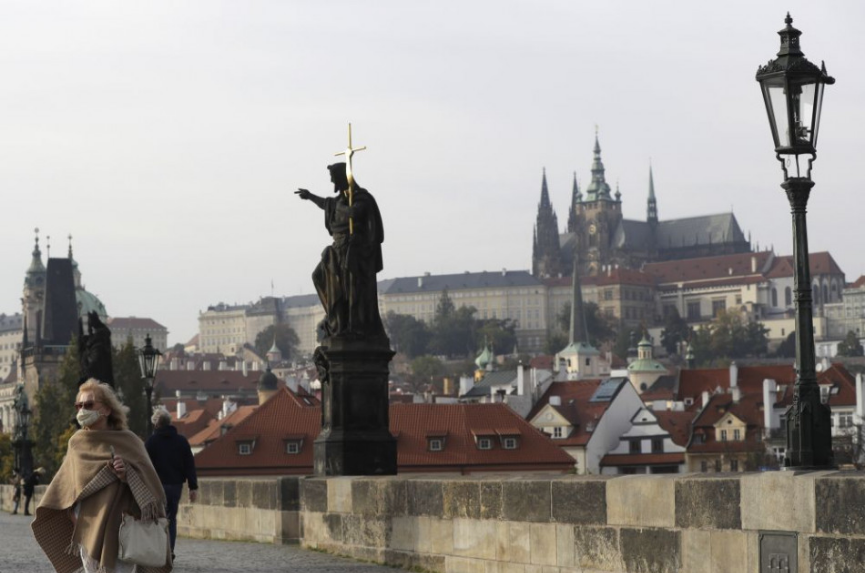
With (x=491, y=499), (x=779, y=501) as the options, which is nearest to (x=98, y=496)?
(x=779, y=501)

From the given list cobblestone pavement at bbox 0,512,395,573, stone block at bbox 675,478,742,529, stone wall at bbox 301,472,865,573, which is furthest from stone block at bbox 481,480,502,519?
stone block at bbox 675,478,742,529

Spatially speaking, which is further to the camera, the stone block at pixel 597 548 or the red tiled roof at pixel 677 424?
the red tiled roof at pixel 677 424

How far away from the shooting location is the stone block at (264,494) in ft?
55.8

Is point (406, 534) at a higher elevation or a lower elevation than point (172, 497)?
lower

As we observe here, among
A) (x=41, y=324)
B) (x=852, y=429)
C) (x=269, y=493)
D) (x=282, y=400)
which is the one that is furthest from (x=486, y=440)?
(x=41, y=324)

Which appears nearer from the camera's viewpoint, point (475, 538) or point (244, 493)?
point (475, 538)

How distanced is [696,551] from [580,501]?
1484mm

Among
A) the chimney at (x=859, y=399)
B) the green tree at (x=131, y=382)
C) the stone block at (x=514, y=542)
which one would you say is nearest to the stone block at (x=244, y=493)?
the stone block at (x=514, y=542)

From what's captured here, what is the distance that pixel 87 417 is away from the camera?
7531mm

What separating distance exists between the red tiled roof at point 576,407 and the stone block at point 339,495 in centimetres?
8874

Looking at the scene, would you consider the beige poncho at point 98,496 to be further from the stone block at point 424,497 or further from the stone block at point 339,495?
the stone block at point 339,495

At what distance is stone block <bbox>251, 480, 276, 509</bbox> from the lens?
17.0m

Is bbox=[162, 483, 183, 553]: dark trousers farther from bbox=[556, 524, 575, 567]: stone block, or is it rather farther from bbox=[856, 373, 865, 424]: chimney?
bbox=[856, 373, 865, 424]: chimney

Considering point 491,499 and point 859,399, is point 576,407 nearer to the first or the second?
point 859,399
